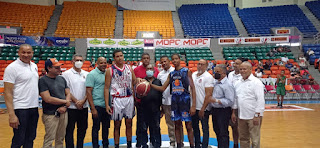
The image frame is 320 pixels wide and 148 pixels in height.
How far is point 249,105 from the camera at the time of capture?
347 centimetres

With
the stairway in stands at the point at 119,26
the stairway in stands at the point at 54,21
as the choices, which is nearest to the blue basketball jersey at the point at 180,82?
the stairway in stands at the point at 119,26

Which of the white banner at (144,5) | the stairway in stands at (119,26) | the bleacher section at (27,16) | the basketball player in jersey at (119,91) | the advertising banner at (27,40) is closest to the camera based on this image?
the basketball player in jersey at (119,91)

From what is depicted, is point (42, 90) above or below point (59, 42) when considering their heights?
below

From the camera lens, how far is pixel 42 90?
3.33 m

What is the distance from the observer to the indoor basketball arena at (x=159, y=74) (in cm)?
347

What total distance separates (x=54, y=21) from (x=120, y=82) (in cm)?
1867

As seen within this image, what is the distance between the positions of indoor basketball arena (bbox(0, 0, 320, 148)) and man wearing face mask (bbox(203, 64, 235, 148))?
0.05ft

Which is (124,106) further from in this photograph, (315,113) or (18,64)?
(315,113)

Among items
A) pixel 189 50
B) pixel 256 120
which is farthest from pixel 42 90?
pixel 189 50

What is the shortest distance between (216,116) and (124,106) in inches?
58.7

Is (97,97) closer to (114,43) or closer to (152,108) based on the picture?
(152,108)

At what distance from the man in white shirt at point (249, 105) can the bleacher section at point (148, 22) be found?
1524 centimetres

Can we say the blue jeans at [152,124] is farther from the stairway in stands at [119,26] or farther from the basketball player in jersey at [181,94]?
the stairway in stands at [119,26]

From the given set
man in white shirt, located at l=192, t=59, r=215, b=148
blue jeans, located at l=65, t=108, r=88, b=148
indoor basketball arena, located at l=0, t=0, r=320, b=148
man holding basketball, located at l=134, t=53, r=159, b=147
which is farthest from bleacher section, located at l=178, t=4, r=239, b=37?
blue jeans, located at l=65, t=108, r=88, b=148
